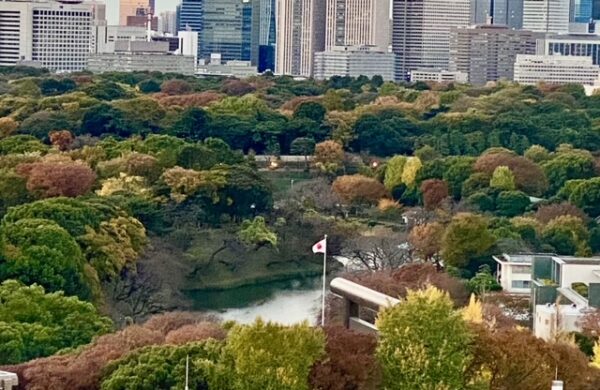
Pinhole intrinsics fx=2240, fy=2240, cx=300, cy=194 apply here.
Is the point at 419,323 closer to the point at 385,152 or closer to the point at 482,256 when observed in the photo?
the point at 482,256

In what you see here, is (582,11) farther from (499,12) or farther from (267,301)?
(267,301)

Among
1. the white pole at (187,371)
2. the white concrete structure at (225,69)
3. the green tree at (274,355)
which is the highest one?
the green tree at (274,355)

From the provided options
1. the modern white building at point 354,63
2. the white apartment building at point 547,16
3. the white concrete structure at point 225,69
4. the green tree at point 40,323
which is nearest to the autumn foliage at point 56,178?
the green tree at point 40,323

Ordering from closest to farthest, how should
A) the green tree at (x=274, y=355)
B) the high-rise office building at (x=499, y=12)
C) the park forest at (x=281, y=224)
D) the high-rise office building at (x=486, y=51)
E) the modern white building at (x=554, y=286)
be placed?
the green tree at (x=274, y=355), the park forest at (x=281, y=224), the modern white building at (x=554, y=286), the high-rise office building at (x=486, y=51), the high-rise office building at (x=499, y=12)

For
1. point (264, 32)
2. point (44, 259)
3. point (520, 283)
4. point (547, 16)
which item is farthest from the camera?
point (547, 16)

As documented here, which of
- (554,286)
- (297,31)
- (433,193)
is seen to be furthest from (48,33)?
(554,286)

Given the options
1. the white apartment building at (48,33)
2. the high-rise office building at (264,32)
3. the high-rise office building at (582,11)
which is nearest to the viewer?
the white apartment building at (48,33)

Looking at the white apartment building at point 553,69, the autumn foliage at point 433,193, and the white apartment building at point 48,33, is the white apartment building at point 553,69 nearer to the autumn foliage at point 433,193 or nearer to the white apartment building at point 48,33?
the white apartment building at point 48,33
